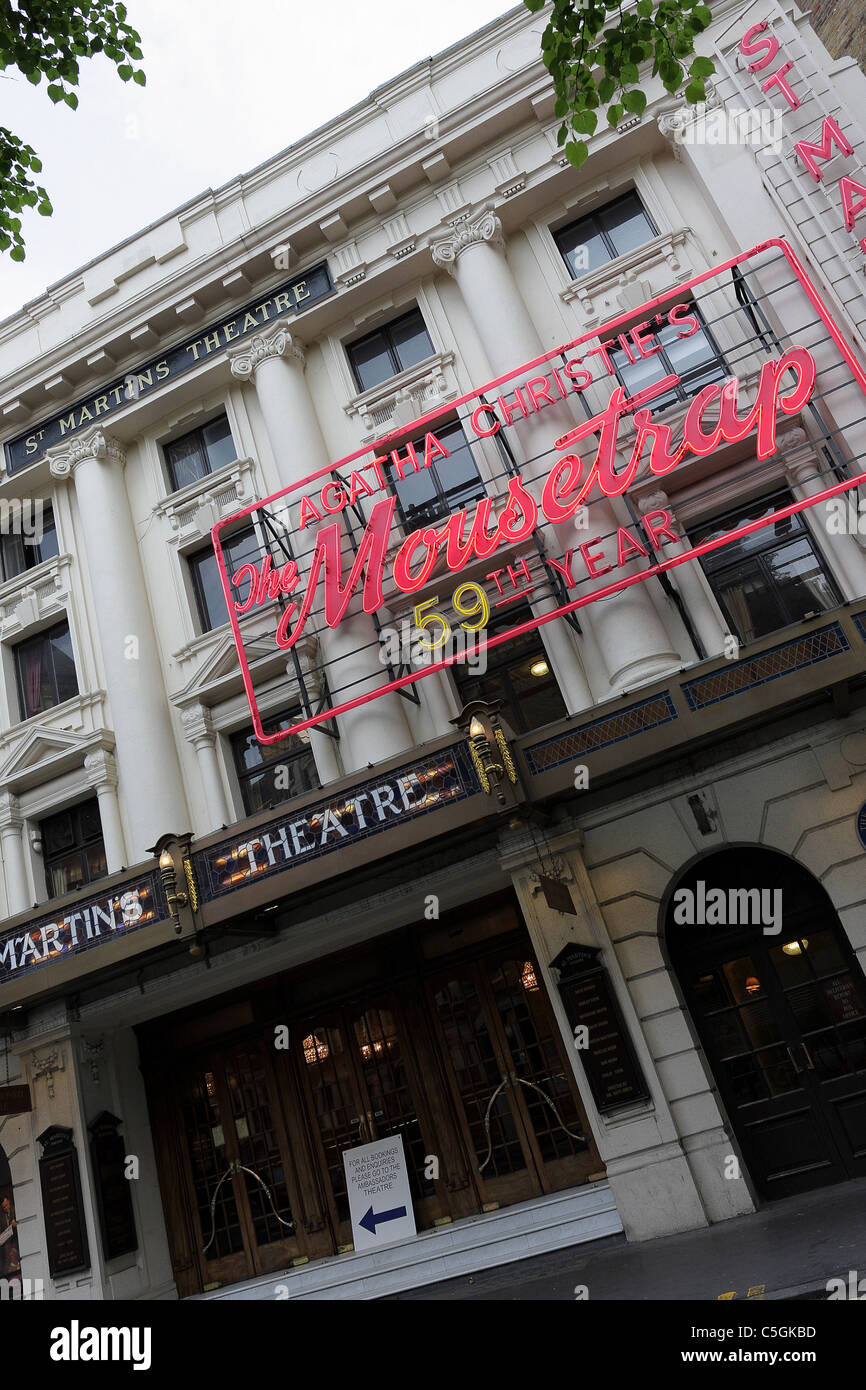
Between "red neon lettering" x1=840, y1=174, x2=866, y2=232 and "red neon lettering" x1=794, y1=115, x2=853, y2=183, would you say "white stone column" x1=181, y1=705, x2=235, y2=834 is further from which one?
"red neon lettering" x1=794, y1=115, x2=853, y2=183

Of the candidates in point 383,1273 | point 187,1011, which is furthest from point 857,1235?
point 187,1011

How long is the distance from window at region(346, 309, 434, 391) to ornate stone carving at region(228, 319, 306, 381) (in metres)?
1.09

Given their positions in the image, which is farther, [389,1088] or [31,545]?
[31,545]

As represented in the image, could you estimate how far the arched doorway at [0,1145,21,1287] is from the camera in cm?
1413

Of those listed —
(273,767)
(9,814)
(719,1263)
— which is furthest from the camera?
(9,814)

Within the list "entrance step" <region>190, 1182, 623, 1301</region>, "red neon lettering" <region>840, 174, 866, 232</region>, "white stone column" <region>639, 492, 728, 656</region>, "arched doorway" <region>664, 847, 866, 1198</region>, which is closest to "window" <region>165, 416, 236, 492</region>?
"white stone column" <region>639, 492, 728, 656</region>

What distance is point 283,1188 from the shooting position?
1438 cm

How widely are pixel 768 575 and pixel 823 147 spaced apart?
6625 millimetres

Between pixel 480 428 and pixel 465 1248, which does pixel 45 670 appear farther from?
pixel 465 1248

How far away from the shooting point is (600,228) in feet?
54.3

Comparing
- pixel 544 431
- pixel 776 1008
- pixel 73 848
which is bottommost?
pixel 776 1008

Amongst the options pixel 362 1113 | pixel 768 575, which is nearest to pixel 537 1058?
pixel 362 1113

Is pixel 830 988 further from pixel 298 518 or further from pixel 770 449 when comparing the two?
pixel 298 518

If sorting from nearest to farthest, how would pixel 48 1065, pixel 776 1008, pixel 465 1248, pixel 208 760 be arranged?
pixel 776 1008
pixel 465 1248
pixel 48 1065
pixel 208 760
